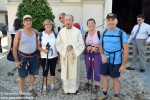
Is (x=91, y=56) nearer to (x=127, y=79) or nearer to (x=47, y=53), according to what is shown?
(x=47, y=53)

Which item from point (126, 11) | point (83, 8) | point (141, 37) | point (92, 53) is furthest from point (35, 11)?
point (126, 11)

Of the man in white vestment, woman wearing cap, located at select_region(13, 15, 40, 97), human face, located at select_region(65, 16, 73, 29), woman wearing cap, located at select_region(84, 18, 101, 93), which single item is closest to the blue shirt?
woman wearing cap, located at select_region(84, 18, 101, 93)

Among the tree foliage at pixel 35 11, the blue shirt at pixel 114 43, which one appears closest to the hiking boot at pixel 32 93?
the blue shirt at pixel 114 43

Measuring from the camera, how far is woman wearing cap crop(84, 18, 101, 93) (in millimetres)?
5117

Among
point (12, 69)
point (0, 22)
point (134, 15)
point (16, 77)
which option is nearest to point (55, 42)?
point (16, 77)

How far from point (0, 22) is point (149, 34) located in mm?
17767

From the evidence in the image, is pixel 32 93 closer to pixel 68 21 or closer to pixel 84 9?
pixel 68 21

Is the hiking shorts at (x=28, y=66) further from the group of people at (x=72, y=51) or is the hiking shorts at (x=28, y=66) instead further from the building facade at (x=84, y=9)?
the building facade at (x=84, y=9)

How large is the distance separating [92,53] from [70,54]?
52cm

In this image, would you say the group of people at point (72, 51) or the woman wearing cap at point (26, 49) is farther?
the woman wearing cap at point (26, 49)

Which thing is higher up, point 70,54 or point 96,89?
point 70,54

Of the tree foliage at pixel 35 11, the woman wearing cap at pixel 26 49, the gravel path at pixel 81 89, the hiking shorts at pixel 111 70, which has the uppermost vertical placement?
the tree foliage at pixel 35 11

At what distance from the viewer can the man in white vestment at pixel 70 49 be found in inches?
196

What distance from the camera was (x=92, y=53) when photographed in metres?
5.23
